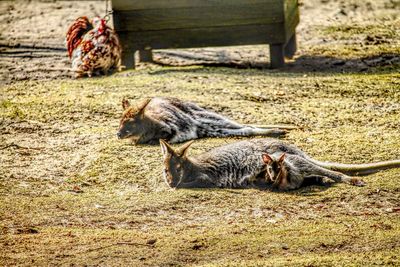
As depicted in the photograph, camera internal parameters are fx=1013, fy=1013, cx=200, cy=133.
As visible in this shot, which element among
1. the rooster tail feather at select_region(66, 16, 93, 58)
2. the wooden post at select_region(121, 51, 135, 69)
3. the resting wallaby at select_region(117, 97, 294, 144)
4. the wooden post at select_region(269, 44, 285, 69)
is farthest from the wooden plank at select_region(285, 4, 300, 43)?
the resting wallaby at select_region(117, 97, 294, 144)

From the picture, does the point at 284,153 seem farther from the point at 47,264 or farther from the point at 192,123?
the point at 47,264

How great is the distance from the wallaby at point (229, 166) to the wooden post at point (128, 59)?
5223 millimetres

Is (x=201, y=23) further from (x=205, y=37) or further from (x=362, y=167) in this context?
(x=362, y=167)

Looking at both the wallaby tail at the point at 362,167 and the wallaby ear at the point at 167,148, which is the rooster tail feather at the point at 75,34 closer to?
the wallaby ear at the point at 167,148

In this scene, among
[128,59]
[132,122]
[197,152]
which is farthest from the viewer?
[128,59]

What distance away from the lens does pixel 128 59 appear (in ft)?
45.6

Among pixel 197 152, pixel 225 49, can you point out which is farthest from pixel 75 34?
pixel 197 152

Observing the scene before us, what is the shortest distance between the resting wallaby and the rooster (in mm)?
2914

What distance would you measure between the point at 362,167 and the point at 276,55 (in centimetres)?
516

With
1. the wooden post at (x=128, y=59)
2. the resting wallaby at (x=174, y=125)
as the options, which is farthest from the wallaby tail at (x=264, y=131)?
the wooden post at (x=128, y=59)

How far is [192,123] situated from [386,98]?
8.28 ft

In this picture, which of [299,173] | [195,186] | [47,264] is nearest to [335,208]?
[299,173]

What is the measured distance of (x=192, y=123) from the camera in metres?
10.3

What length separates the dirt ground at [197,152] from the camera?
709 centimetres
